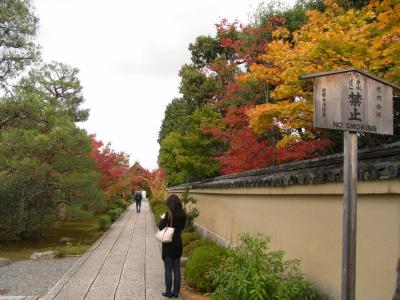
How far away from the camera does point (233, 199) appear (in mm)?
10539

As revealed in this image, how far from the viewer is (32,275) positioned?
10711mm

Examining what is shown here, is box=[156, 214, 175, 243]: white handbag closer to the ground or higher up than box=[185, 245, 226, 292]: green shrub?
higher up

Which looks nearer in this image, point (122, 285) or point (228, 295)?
point (228, 295)

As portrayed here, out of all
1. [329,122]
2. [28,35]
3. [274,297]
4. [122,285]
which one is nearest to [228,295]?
[274,297]

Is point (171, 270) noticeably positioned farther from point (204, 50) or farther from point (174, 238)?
point (204, 50)

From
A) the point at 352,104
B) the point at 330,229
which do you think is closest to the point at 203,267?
the point at 330,229

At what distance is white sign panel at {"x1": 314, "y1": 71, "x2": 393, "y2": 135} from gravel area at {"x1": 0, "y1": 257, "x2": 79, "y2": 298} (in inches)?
259

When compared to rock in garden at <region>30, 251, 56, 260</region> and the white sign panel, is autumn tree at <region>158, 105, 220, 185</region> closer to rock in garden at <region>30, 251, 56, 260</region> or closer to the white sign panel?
rock in garden at <region>30, 251, 56, 260</region>

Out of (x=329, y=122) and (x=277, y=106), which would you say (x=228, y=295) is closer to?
(x=329, y=122)

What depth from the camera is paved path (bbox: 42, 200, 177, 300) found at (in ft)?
24.1

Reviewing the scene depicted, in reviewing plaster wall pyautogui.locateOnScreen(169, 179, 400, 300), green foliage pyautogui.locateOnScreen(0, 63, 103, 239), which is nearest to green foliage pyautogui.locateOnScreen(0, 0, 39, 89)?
green foliage pyautogui.locateOnScreen(0, 63, 103, 239)

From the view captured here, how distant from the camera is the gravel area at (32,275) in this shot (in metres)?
9.11

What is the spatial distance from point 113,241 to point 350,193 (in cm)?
1339

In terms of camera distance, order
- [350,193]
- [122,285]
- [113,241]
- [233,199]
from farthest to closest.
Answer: [113,241] < [233,199] < [122,285] < [350,193]
